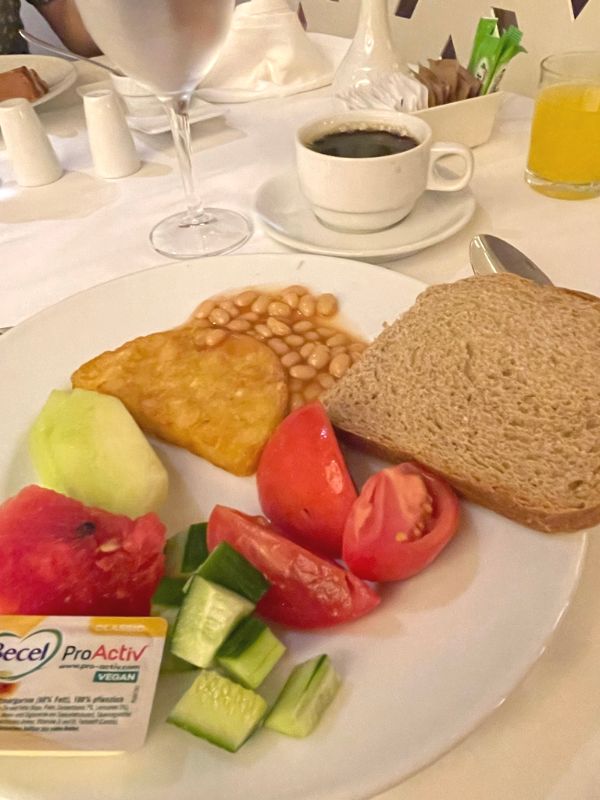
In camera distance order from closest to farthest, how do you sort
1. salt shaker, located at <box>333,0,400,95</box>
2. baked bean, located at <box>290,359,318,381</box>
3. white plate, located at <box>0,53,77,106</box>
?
baked bean, located at <box>290,359,318,381</box> → salt shaker, located at <box>333,0,400,95</box> → white plate, located at <box>0,53,77,106</box>

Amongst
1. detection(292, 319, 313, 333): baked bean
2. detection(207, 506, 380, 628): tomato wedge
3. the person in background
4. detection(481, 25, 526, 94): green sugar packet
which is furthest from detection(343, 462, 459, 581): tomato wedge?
the person in background

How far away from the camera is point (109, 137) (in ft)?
4.71

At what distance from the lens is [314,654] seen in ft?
1.98

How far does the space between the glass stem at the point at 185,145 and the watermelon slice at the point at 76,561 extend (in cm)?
77

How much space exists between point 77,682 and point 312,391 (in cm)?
49

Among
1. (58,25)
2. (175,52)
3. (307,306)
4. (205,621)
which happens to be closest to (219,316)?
(307,306)

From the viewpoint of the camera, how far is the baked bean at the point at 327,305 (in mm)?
999

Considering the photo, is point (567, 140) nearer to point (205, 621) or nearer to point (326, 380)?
point (326, 380)

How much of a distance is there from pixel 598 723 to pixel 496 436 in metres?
0.29

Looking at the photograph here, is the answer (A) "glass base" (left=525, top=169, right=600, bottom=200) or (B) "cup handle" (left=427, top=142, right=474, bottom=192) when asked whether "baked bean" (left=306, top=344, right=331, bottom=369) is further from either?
(A) "glass base" (left=525, top=169, right=600, bottom=200)

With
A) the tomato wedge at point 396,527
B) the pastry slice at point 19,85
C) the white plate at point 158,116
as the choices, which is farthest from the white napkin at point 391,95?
the tomato wedge at point 396,527

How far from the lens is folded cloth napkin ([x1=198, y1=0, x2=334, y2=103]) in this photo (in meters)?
1.72

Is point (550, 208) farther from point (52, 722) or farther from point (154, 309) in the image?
point (52, 722)

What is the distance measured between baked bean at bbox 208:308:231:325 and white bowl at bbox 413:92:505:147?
1.94 ft
